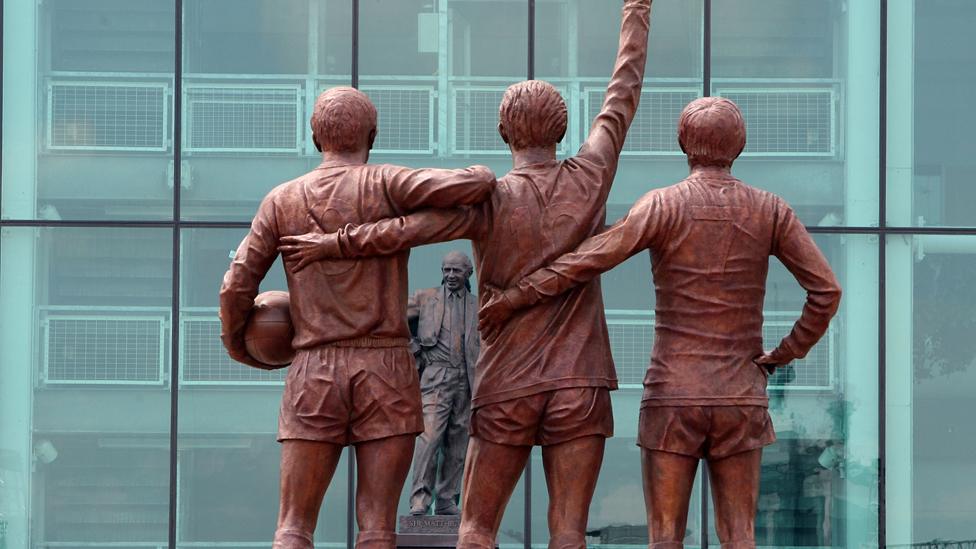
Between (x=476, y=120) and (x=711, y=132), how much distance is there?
311 inches

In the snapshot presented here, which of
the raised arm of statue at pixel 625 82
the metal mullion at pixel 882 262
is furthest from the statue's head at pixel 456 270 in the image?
the raised arm of statue at pixel 625 82

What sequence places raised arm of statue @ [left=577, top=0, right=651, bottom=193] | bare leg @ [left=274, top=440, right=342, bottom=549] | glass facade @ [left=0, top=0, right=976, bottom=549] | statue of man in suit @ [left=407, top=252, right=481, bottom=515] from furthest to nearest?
1. glass facade @ [left=0, top=0, right=976, bottom=549]
2. statue of man in suit @ [left=407, top=252, right=481, bottom=515]
3. raised arm of statue @ [left=577, top=0, right=651, bottom=193]
4. bare leg @ [left=274, top=440, right=342, bottom=549]

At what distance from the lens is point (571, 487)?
11812mm

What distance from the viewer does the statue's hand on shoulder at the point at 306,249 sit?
11.6m

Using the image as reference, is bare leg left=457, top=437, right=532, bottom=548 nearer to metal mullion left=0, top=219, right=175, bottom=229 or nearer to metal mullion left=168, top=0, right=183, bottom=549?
metal mullion left=168, top=0, right=183, bottom=549

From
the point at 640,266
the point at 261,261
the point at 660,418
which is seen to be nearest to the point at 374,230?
the point at 261,261

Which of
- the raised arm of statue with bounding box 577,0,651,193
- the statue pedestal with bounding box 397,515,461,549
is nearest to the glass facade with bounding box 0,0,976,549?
the statue pedestal with bounding box 397,515,461,549

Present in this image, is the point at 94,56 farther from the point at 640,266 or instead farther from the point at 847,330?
the point at 847,330

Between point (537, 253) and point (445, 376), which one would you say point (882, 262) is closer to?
point (445, 376)

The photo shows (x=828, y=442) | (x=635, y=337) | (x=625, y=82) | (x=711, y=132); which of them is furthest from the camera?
(x=828, y=442)

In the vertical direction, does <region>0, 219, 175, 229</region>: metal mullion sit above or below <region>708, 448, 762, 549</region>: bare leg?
above

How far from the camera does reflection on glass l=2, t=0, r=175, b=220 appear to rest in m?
19.8

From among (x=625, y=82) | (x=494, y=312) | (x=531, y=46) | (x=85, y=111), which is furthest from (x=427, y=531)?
(x=625, y=82)

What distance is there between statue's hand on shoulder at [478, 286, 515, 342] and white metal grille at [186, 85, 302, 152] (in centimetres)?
801
